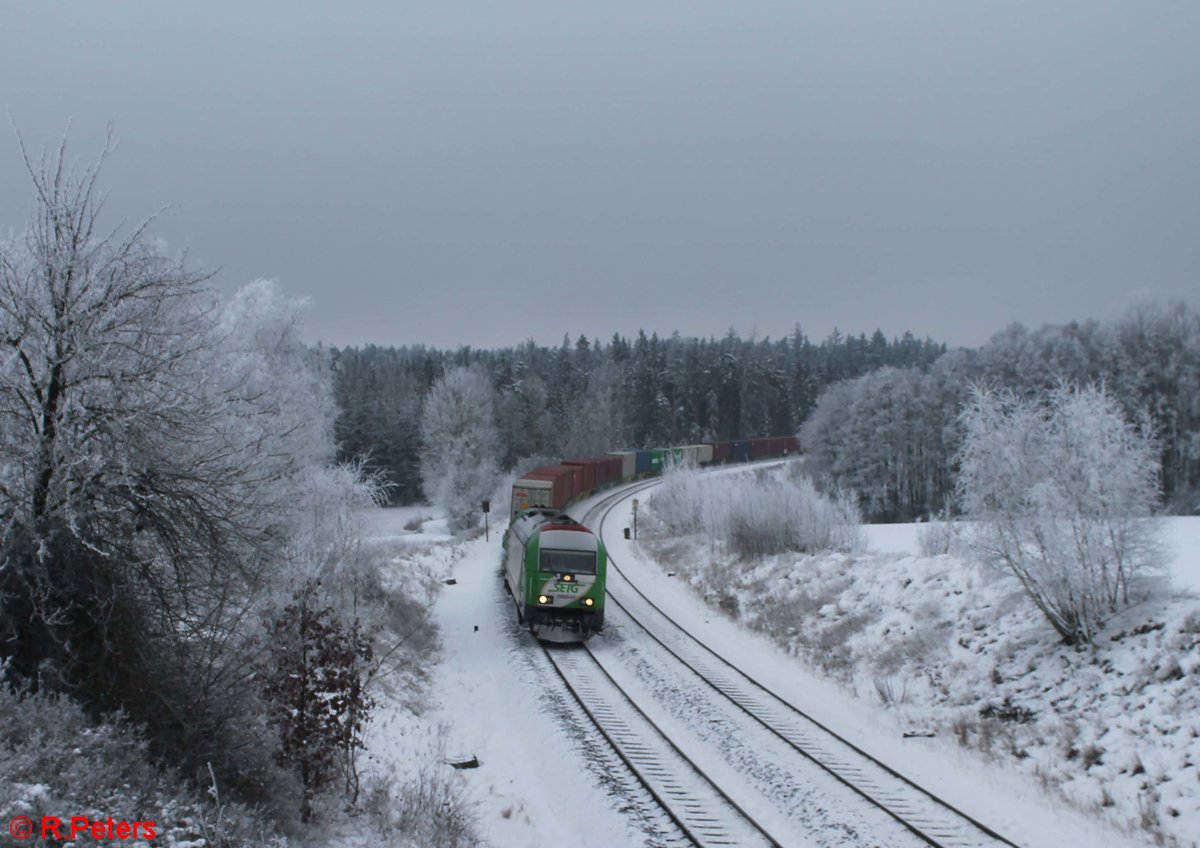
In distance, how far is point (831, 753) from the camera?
12125 millimetres

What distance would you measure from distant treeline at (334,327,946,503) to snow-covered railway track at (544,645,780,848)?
5822 centimetres

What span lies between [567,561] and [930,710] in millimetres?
8797

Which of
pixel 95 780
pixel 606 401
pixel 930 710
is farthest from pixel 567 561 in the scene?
pixel 606 401

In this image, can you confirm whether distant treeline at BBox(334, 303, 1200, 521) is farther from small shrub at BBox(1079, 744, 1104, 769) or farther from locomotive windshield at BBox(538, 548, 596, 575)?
locomotive windshield at BBox(538, 548, 596, 575)

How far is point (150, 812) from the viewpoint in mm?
6246

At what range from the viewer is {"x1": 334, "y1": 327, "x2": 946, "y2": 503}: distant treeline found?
82.4 m

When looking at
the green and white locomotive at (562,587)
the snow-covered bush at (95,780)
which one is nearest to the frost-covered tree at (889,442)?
the green and white locomotive at (562,587)

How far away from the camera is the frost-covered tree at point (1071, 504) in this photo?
1263 centimetres

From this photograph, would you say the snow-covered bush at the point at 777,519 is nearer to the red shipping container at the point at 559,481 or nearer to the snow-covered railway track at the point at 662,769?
the red shipping container at the point at 559,481

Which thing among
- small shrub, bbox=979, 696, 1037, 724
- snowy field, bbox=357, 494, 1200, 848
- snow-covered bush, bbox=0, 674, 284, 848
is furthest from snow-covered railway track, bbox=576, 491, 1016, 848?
snow-covered bush, bbox=0, 674, 284, 848

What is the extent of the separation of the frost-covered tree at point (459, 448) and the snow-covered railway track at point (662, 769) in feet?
148

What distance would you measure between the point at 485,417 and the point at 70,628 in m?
60.8

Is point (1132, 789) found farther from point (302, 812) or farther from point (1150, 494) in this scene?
point (302, 812)

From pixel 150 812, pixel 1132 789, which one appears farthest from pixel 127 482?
pixel 1132 789
